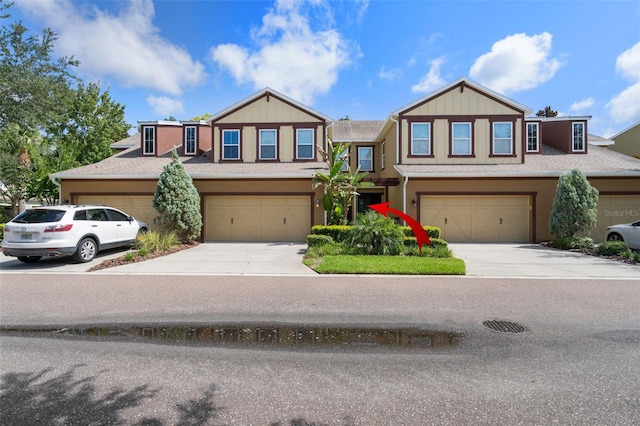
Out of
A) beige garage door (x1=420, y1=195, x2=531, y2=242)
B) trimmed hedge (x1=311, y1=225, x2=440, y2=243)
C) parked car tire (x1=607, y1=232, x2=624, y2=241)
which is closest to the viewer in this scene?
trimmed hedge (x1=311, y1=225, x2=440, y2=243)

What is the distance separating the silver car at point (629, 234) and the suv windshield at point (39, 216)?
18428 mm

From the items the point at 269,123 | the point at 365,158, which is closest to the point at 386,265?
the point at 269,123

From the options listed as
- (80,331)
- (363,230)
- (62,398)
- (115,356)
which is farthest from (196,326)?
(363,230)

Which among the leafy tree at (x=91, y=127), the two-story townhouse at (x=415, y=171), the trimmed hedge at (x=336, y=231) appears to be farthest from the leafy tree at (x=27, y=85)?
the trimmed hedge at (x=336, y=231)

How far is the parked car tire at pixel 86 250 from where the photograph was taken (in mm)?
9305

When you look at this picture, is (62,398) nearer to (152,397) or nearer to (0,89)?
(152,397)

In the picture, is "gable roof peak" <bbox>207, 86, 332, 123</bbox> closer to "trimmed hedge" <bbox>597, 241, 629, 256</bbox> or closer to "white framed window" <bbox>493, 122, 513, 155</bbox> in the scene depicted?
"white framed window" <bbox>493, 122, 513, 155</bbox>

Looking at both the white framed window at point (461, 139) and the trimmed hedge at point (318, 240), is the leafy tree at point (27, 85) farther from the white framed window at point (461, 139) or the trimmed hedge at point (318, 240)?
the white framed window at point (461, 139)

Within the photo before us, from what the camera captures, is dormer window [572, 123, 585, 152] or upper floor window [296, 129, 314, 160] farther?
dormer window [572, 123, 585, 152]

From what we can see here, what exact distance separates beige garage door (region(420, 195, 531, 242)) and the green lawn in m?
5.62

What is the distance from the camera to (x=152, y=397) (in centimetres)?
301

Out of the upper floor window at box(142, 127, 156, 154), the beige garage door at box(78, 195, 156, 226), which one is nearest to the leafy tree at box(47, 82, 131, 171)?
the upper floor window at box(142, 127, 156, 154)

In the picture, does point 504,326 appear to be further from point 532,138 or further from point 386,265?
point 532,138

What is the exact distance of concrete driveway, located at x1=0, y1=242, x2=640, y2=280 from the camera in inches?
332
